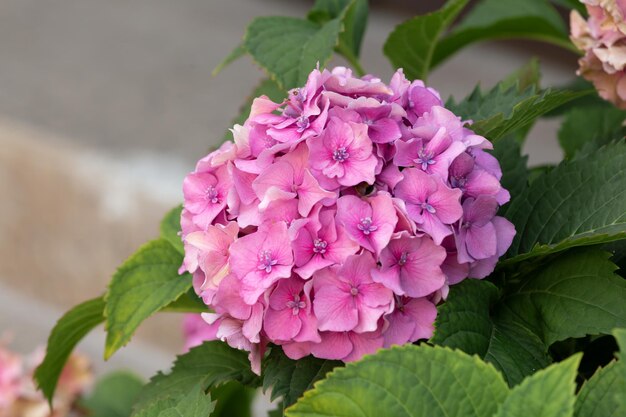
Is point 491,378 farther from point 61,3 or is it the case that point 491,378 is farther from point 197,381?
point 61,3

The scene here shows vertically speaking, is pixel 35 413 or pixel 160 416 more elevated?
pixel 160 416

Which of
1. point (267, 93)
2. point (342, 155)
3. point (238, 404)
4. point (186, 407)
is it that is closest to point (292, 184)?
point (342, 155)

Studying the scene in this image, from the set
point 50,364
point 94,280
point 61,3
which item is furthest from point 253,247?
point 61,3

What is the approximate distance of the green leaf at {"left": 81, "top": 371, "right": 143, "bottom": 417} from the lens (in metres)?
1.03

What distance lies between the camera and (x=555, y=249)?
533 millimetres

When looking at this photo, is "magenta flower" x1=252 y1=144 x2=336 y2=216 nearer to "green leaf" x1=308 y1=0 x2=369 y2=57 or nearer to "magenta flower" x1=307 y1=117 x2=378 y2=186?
"magenta flower" x1=307 y1=117 x2=378 y2=186

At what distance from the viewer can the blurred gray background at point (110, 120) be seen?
6.78 feet

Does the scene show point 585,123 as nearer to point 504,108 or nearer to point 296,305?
point 504,108

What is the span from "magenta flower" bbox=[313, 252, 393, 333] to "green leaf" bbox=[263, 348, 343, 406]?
0.05 metres

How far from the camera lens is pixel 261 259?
0.50 metres

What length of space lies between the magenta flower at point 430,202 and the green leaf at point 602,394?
111 mm

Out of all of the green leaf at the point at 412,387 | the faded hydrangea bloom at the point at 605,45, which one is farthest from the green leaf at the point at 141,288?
the faded hydrangea bloom at the point at 605,45

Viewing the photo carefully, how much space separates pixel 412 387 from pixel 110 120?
2.30m

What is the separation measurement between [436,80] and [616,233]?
235 centimetres
